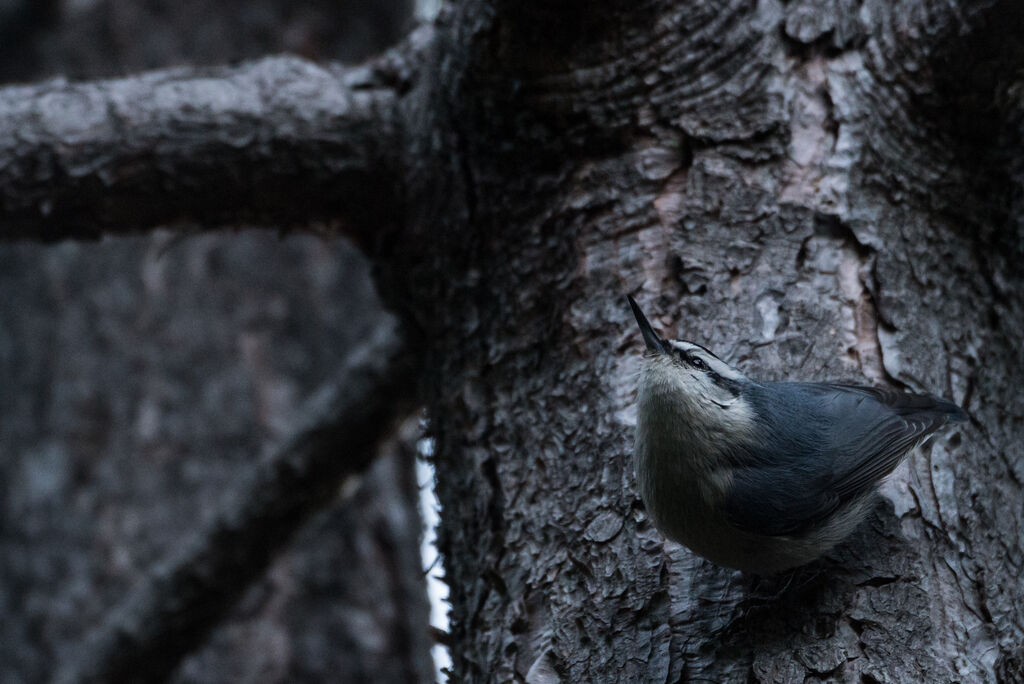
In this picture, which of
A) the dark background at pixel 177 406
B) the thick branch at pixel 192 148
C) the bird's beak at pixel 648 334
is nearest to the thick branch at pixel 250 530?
the dark background at pixel 177 406

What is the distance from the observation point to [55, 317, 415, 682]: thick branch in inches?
113

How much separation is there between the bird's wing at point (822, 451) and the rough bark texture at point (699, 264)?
0.08 m

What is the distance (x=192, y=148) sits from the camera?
2.52m

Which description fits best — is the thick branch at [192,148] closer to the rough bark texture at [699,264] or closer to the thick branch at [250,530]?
the rough bark texture at [699,264]

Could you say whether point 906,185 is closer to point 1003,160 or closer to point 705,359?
point 1003,160

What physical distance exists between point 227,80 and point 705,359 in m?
1.42

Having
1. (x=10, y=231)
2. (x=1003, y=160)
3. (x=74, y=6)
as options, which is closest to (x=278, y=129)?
(x=10, y=231)

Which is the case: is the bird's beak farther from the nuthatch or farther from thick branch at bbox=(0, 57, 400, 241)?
thick branch at bbox=(0, 57, 400, 241)

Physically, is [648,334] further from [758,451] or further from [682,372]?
[758,451]

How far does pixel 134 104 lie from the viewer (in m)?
2.54

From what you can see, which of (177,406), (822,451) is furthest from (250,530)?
(822,451)

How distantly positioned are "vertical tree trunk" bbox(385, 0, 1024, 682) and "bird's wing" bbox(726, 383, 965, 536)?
0.23 feet

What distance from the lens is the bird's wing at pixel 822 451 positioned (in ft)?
6.26

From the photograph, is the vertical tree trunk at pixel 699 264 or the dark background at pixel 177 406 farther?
the dark background at pixel 177 406
